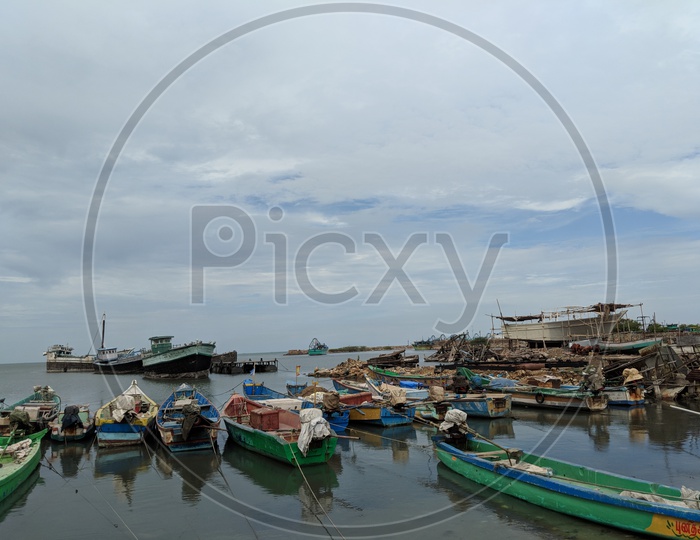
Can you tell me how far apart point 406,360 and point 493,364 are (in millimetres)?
18894

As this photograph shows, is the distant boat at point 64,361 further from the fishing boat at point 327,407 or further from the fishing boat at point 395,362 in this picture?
the fishing boat at point 327,407

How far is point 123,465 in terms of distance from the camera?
1678 cm

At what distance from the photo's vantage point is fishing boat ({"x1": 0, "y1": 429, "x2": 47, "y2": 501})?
13.0m

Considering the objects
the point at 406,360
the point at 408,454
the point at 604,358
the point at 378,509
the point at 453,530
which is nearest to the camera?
the point at 453,530

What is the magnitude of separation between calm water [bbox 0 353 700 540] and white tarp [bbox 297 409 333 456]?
3.29 feet

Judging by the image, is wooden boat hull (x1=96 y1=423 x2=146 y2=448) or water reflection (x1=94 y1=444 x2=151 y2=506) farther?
wooden boat hull (x1=96 y1=423 x2=146 y2=448)

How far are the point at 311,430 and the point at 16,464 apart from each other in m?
8.73

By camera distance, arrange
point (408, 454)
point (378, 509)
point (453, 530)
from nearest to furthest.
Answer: point (453, 530)
point (378, 509)
point (408, 454)

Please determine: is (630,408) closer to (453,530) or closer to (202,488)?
(453,530)

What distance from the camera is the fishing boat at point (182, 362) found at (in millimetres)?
60906

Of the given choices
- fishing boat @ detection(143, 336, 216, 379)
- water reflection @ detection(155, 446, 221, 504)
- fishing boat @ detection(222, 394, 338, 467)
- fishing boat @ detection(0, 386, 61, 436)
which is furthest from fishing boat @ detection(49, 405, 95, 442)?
fishing boat @ detection(143, 336, 216, 379)

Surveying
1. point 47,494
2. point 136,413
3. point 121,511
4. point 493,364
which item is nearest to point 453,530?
point 121,511

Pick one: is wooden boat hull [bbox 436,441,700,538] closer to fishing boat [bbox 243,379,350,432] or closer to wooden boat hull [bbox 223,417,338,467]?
wooden boat hull [bbox 223,417,338,467]

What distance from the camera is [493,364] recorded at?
137ft
